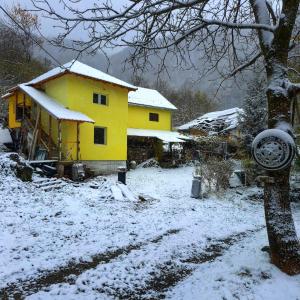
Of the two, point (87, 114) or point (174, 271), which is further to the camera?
point (87, 114)

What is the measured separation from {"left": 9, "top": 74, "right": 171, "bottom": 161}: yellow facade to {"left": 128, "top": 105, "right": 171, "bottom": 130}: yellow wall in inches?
225

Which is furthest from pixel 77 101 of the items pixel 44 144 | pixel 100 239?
pixel 100 239

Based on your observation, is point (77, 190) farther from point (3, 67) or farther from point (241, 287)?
point (3, 67)

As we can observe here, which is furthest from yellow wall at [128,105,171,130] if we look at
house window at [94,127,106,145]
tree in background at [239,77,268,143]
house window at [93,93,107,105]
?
tree in background at [239,77,268,143]

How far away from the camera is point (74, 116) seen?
18.7m

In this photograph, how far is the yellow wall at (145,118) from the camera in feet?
96.7

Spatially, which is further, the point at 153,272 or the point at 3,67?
the point at 3,67

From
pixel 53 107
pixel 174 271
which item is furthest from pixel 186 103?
pixel 174 271

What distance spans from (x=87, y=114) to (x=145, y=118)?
1005 cm

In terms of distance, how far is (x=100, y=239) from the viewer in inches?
297

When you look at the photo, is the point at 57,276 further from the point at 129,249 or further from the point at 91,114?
the point at 91,114

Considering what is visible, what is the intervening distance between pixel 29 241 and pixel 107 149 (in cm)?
1535

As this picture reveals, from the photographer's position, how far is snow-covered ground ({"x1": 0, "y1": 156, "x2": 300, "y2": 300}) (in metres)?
5.00

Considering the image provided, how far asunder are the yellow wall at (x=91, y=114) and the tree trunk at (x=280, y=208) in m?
15.0
